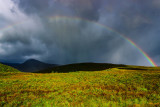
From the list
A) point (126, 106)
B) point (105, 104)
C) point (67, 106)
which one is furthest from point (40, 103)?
point (126, 106)

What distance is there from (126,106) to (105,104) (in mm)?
1666

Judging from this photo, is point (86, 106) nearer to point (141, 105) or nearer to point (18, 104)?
point (141, 105)

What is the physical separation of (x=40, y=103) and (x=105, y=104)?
574cm

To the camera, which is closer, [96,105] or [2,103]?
[96,105]

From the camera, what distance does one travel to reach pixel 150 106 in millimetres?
7414

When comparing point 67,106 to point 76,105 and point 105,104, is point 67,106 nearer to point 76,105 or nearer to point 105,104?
point 76,105

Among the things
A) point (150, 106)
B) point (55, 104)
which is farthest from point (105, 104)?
point (55, 104)

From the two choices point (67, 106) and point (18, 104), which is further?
point (18, 104)

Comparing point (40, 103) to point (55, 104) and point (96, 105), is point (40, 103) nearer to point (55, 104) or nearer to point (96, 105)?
point (55, 104)

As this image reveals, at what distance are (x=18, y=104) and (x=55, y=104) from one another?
341cm

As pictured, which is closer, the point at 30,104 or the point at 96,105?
the point at 96,105

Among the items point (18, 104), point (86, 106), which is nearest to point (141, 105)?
point (86, 106)

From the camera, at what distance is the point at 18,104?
8.23 metres

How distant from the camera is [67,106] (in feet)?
24.9
